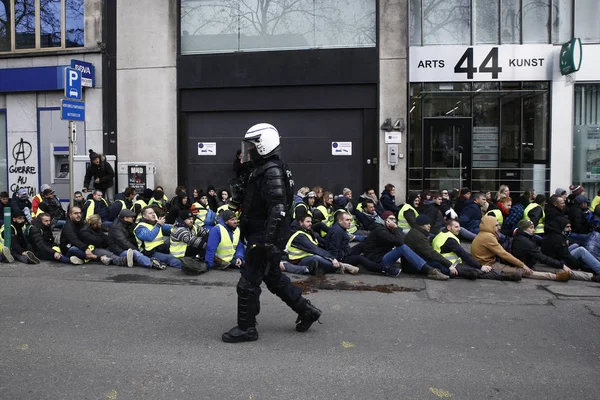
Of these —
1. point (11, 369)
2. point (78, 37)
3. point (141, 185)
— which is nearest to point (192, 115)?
point (141, 185)

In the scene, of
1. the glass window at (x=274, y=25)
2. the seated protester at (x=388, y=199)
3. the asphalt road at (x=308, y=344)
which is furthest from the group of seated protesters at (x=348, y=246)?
the glass window at (x=274, y=25)

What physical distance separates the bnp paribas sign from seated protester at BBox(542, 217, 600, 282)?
570cm

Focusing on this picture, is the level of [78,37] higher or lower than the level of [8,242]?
higher

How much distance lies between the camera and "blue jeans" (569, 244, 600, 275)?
8.84 meters

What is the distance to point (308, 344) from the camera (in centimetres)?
532

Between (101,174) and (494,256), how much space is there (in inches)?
376

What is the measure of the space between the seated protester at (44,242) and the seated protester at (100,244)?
1.14 ft

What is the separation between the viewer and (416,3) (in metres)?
14.7

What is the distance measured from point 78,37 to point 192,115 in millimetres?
3858

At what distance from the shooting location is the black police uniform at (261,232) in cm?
502

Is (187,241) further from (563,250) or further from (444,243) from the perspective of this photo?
(563,250)

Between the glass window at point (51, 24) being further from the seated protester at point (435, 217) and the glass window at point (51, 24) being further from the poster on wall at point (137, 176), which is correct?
the seated protester at point (435, 217)

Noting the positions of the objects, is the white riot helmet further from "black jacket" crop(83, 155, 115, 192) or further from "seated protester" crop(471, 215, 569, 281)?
"black jacket" crop(83, 155, 115, 192)

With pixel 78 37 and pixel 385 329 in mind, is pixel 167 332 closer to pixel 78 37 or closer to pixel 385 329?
pixel 385 329
